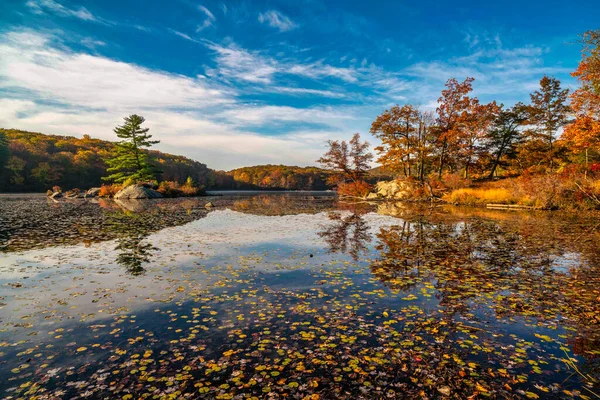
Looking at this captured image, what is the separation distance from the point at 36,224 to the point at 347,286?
20.9 meters

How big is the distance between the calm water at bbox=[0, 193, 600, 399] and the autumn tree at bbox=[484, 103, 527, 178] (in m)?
40.7

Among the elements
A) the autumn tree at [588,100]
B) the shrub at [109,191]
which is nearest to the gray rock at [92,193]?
the shrub at [109,191]

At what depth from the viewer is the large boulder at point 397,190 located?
4322cm

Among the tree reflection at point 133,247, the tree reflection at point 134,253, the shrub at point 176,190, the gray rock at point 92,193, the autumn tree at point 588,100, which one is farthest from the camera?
the gray rock at point 92,193

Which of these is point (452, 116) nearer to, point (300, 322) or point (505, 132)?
point (505, 132)

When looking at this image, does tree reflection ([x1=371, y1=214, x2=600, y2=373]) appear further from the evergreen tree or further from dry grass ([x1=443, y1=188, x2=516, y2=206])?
the evergreen tree

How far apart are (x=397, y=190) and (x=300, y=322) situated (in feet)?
139

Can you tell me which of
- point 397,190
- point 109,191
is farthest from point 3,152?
point 397,190

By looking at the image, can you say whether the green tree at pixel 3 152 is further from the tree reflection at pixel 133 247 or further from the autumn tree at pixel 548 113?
the autumn tree at pixel 548 113

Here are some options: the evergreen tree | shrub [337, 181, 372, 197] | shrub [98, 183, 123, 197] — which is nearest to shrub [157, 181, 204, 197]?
shrub [98, 183, 123, 197]

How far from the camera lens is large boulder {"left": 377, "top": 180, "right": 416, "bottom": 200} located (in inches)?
1702

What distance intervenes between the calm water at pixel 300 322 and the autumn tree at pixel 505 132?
40.7 meters

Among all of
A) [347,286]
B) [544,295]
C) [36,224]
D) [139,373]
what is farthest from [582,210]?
[36,224]

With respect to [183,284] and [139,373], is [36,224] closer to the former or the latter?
[183,284]
